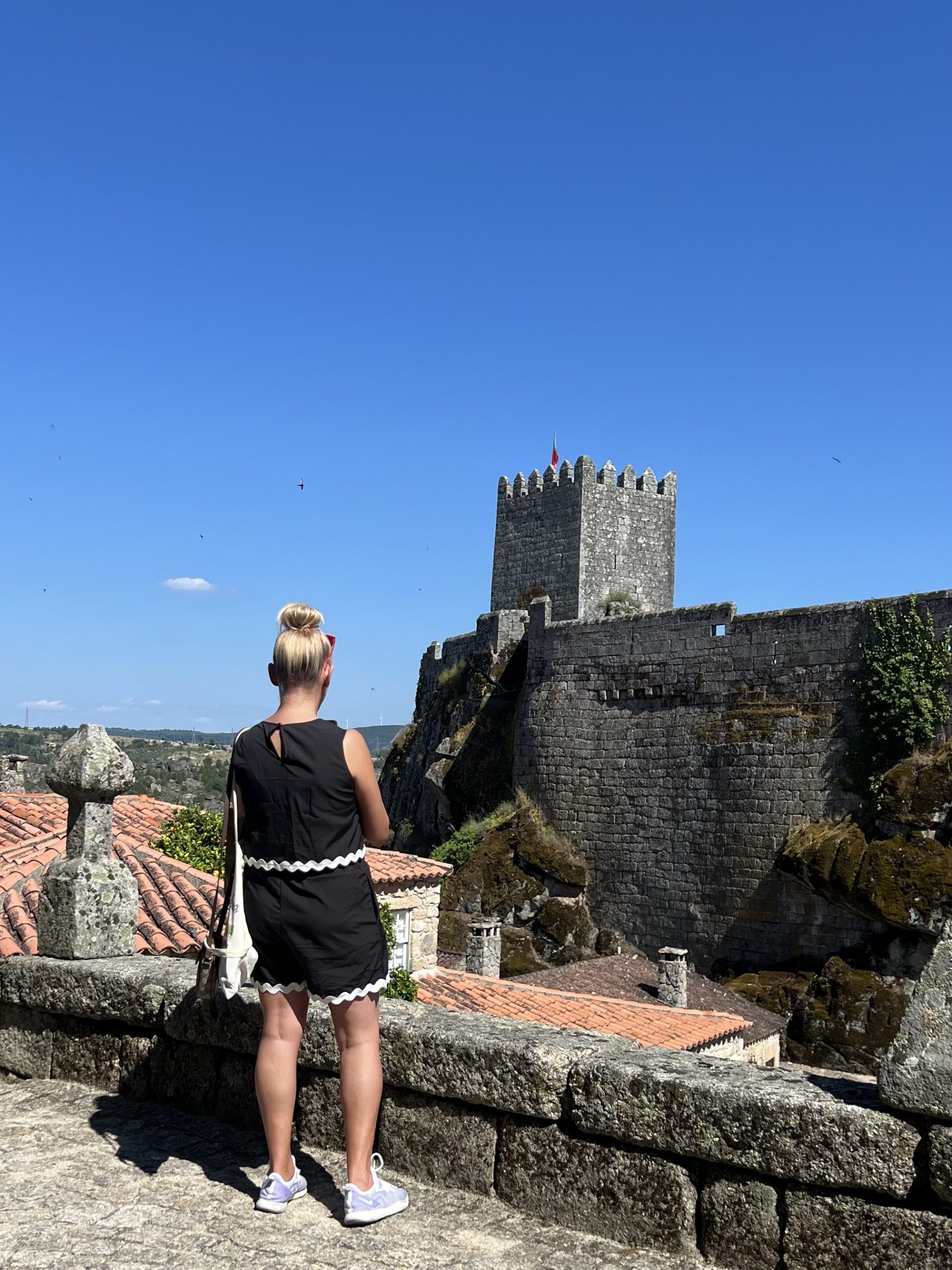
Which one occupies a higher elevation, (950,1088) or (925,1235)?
(950,1088)

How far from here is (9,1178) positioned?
158 inches

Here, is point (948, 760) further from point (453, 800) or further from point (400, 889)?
point (453, 800)

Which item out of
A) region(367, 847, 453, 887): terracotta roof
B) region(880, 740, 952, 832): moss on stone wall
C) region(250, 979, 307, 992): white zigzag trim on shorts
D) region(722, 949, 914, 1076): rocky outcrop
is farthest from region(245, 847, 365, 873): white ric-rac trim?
region(880, 740, 952, 832): moss on stone wall

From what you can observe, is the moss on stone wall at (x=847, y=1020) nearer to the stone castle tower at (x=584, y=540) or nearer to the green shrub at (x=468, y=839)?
the green shrub at (x=468, y=839)

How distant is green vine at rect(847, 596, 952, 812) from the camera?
21672 mm

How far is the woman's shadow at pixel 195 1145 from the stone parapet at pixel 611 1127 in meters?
0.08

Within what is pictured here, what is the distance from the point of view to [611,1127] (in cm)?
374

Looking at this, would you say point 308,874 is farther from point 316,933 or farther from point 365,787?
point 365,787

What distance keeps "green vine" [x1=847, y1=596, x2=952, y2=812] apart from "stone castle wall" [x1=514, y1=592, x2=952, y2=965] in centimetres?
36

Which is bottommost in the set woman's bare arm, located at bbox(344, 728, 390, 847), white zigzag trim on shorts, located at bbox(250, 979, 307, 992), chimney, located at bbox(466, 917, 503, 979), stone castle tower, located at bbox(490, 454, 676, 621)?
chimney, located at bbox(466, 917, 503, 979)

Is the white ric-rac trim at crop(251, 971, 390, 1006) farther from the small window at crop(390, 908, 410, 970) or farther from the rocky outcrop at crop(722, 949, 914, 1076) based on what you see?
the rocky outcrop at crop(722, 949, 914, 1076)

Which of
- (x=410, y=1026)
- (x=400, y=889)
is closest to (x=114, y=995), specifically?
(x=410, y=1026)

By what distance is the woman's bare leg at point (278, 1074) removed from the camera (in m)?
3.83

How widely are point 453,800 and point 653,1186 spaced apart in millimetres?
29054
